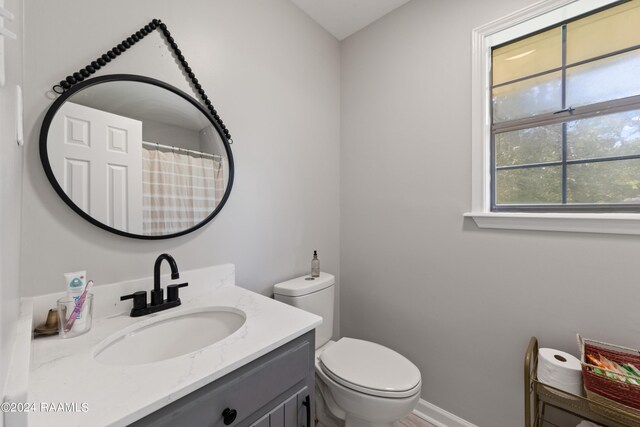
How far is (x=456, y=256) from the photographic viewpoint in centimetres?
144

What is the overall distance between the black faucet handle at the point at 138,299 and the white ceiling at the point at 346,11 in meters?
1.86

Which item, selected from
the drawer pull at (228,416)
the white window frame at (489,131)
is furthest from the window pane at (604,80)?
the drawer pull at (228,416)

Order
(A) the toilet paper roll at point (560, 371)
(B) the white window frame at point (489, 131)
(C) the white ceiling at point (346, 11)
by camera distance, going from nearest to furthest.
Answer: (A) the toilet paper roll at point (560, 371) < (B) the white window frame at point (489, 131) < (C) the white ceiling at point (346, 11)

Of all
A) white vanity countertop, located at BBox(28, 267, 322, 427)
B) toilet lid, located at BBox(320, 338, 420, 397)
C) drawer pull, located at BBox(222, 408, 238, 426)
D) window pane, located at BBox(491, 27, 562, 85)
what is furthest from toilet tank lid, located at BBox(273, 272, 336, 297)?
window pane, located at BBox(491, 27, 562, 85)

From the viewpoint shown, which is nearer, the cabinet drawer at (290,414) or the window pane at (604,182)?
the cabinet drawer at (290,414)

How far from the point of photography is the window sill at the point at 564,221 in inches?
39.6

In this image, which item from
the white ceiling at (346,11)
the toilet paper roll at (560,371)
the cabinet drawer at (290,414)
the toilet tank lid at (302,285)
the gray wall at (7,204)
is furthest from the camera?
the white ceiling at (346,11)

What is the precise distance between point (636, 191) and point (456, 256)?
75cm

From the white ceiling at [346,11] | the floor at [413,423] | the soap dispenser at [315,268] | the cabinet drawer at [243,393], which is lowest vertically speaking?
the floor at [413,423]

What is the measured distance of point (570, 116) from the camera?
3.97 ft

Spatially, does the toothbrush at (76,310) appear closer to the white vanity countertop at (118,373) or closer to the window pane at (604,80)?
the white vanity countertop at (118,373)

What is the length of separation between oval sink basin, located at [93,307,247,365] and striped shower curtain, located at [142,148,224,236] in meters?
0.37

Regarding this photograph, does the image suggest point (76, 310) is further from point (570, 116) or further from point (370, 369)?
point (570, 116)

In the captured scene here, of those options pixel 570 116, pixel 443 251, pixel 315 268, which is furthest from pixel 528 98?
pixel 315 268
